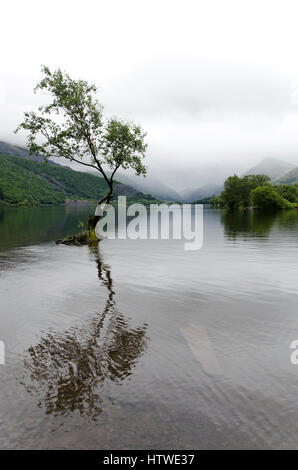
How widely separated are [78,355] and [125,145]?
1543 inches

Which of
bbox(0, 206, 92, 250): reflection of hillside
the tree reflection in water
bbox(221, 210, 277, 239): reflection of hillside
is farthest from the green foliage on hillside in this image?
the tree reflection in water

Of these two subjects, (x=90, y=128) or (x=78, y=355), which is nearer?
(x=78, y=355)

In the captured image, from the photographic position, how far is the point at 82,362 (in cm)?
1013

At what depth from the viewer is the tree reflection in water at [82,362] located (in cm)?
819

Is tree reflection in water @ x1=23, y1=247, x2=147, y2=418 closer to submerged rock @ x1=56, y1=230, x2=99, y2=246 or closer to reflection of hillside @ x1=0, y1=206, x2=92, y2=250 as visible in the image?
reflection of hillside @ x1=0, y1=206, x2=92, y2=250

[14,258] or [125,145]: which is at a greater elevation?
[125,145]

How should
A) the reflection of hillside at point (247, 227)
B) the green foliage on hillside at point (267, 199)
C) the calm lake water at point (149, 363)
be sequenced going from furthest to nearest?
the green foliage on hillside at point (267, 199) → the reflection of hillside at point (247, 227) → the calm lake water at point (149, 363)

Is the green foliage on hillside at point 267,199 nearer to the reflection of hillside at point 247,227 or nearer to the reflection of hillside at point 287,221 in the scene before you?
the reflection of hillside at point 287,221

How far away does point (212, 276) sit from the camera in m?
22.8

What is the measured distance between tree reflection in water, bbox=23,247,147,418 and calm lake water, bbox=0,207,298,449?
0.04 metres

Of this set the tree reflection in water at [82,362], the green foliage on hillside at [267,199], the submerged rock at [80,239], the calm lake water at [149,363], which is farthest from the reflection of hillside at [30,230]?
the green foliage on hillside at [267,199]

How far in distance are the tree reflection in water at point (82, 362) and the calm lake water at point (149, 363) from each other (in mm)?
38
